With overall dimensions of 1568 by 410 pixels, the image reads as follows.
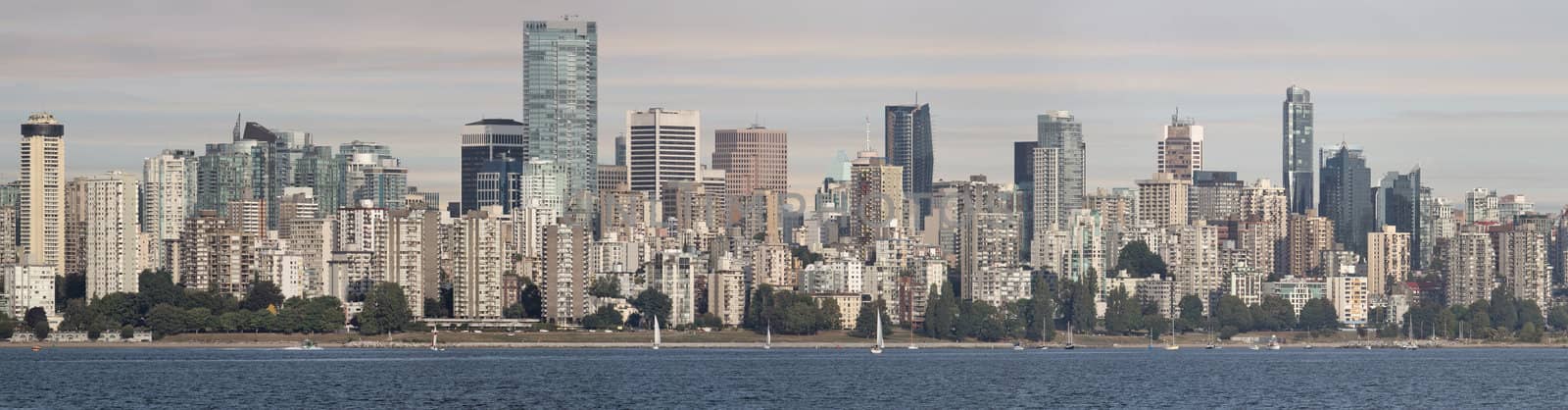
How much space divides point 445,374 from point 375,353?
4762cm

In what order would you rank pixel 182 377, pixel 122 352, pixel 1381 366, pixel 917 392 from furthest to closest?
pixel 122 352, pixel 1381 366, pixel 182 377, pixel 917 392

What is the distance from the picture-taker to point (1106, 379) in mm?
152000

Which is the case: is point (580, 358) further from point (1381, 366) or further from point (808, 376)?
point (1381, 366)

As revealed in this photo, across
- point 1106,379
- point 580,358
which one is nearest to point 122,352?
point 580,358

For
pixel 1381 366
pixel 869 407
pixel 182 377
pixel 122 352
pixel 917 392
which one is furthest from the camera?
pixel 122 352

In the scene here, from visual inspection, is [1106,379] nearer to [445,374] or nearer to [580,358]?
[445,374]

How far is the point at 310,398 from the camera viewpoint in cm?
12681

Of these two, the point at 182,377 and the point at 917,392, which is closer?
the point at 917,392

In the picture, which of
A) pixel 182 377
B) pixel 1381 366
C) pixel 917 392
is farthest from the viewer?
pixel 1381 366

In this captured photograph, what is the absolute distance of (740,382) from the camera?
Answer: 14800 cm

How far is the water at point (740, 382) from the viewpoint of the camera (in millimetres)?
127312

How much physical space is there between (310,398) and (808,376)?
36895 millimetres

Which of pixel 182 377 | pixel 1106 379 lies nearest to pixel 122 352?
pixel 182 377

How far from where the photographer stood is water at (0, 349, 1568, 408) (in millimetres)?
127312
